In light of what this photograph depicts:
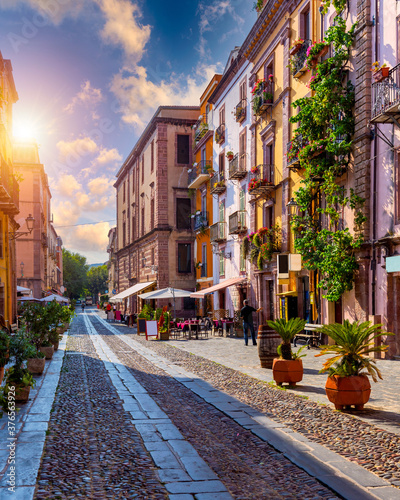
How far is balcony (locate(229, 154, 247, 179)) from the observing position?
27703 mm

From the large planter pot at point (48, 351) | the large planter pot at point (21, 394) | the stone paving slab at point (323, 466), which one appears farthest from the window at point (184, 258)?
the stone paving slab at point (323, 466)

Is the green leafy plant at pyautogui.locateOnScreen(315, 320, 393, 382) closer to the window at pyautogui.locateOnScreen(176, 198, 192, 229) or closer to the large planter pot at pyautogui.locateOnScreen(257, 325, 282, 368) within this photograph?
Answer: the large planter pot at pyautogui.locateOnScreen(257, 325, 282, 368)

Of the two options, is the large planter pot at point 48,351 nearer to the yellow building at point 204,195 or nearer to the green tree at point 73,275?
the yellow building at point 204,195

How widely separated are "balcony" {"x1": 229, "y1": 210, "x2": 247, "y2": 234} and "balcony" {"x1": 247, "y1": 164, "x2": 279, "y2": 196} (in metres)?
2.77

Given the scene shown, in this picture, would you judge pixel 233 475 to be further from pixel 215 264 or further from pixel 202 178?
pixel 202 178

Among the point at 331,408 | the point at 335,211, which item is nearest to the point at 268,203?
the point at 335,211

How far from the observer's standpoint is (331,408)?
800 cm

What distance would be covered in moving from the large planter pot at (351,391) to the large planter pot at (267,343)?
4.21 metres

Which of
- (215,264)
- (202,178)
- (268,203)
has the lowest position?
(215,264)

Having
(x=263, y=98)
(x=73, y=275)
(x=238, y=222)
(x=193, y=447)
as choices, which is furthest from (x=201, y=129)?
(x=73, y=275)

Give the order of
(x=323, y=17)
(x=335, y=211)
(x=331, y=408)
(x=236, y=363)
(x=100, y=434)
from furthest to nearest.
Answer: (x=323, y=17) < (x=335, y=211) < (x=236, y=363) < (x=331, y=408) < (x=100, y=434)

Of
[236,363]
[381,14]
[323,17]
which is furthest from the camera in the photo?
[323,17]

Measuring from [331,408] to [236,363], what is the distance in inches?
244

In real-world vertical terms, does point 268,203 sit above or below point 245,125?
below
